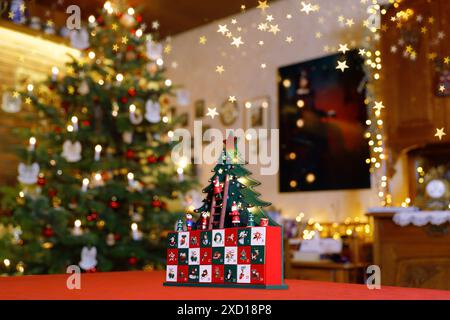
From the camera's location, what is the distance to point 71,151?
3717 millimetres

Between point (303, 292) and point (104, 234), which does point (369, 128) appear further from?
point (303, 292)

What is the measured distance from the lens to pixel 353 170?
429 cm

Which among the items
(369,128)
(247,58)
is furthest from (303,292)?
(247,58)

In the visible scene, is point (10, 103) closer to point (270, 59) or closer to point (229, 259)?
point (270, 59)

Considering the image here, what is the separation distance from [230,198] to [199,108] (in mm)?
4101

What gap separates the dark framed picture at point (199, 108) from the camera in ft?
18.1

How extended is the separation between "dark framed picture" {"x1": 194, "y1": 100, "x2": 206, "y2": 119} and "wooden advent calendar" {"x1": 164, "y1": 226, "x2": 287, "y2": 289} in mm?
4086

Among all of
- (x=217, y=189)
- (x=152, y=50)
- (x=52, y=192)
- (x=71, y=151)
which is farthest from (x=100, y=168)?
(x=217, y=189)

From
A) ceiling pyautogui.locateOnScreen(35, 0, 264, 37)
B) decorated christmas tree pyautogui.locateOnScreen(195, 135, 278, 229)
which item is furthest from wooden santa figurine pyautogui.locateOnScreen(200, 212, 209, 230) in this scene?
ceiling pyautogui.locateOnScreen(35, 0, 264, 37)

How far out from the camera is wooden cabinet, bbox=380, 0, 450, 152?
351 cm

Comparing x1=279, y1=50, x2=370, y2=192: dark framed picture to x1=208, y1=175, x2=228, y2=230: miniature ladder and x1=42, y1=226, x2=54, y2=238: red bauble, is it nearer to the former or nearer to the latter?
x1=42, y1=226, x2=54, y2=238: red bauble

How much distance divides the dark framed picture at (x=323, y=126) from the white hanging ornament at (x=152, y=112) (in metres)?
1.32
